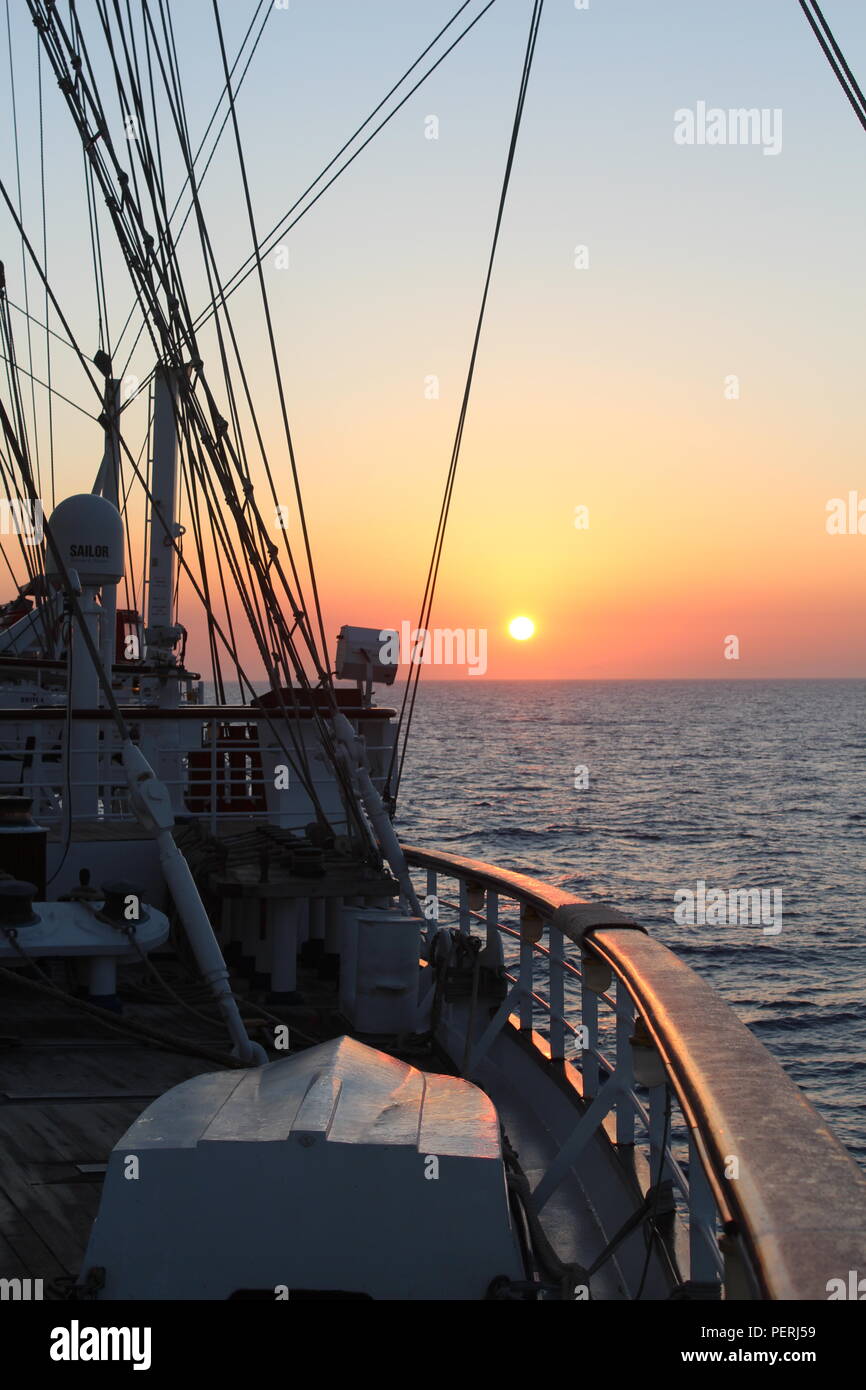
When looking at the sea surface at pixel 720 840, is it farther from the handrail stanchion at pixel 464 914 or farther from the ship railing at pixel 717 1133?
the ship railing at pixel 717 1133

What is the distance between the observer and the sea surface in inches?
956

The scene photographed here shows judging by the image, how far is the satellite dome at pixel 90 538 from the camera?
13.2m

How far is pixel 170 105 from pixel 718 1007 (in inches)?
404

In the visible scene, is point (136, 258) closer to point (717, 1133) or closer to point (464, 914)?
point (464, 914)

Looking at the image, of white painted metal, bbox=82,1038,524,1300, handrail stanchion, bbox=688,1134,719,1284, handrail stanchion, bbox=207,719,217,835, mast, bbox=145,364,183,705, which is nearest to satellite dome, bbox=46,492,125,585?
handrail stanchion, bbox=207,719,217,835

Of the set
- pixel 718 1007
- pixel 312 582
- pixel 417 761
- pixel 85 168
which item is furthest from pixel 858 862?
pixel 417 761

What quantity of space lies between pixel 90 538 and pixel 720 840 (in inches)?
1708

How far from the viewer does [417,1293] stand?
3.40 meters

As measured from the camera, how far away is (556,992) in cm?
659

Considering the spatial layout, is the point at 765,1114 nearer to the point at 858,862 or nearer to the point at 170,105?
the point at 170,105
